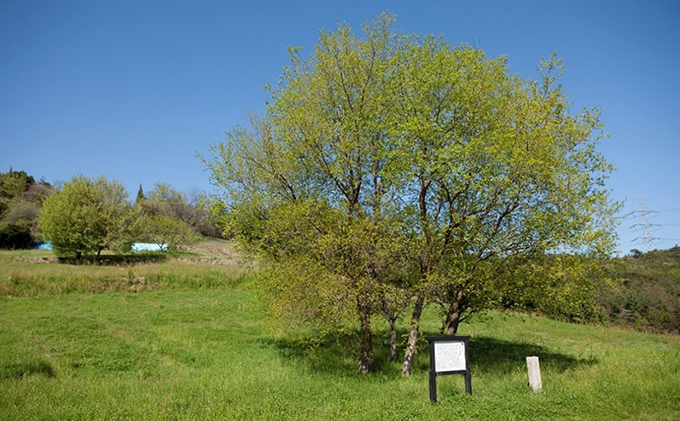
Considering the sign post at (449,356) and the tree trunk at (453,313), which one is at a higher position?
the tree trunk at (453,313)

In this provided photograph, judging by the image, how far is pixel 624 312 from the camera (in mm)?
39344

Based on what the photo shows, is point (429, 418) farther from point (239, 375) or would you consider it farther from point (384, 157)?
point (384, 157)

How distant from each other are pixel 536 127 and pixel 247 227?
1053 centimetres

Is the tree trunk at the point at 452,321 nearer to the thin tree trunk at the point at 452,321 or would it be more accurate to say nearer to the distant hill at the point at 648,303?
the thin tree trunk at the point at 452,321

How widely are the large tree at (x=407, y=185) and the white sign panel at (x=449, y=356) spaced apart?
2.80 metres

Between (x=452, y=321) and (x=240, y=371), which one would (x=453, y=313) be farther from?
(x=240, y=371)

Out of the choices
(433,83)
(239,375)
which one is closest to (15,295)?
(239,375)

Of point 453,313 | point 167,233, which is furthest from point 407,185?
point 167,233

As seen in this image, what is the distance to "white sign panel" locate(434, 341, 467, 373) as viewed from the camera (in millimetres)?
9805

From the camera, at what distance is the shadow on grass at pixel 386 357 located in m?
14.6

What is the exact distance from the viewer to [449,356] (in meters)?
9.98

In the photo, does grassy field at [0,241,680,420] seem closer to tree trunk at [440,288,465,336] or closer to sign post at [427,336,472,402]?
sign post at [427,336,472,402]

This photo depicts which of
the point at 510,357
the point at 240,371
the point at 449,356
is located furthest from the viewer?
the point at 510,357

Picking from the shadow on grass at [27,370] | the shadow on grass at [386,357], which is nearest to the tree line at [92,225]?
the shadow on grass at [386,357]
